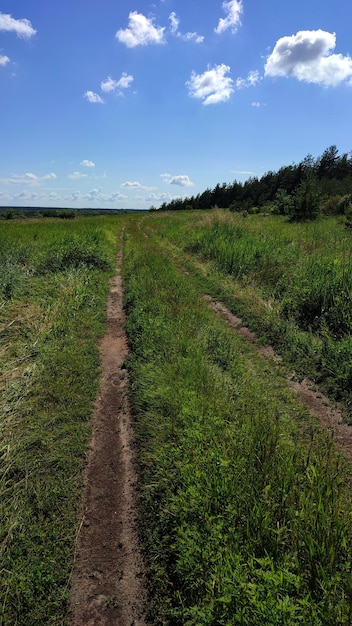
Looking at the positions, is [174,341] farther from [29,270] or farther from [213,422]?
[29,270]

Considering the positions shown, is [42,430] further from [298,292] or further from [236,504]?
[298,292]

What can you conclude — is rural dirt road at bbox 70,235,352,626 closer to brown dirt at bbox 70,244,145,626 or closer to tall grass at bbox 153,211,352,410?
brown dirt at bbox 70,244,145,626

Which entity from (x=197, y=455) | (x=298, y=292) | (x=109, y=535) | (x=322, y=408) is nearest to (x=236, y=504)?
(x=197, y=455)

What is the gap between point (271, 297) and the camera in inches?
373

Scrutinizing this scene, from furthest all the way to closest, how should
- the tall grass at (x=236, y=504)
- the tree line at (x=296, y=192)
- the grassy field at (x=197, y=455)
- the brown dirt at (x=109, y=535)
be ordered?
the tree line at (x=296, y=192)
the brown dirt at (x=109, y=535)
the grassy field at (x=197, y=455)
the tall grass at (x=236, y=504)

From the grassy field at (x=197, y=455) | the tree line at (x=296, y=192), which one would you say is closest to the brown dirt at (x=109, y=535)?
the grassy field at (x=197, y=455)

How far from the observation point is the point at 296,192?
24.4m

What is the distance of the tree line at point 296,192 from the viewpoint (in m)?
24.0

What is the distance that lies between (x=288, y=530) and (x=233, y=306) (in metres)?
6.93

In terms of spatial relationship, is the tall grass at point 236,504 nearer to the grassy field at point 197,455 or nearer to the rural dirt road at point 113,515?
the grassy field at point 197,455

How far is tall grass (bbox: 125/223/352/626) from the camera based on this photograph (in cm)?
223

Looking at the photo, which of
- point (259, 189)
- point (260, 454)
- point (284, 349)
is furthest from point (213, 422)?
point (259, 189)

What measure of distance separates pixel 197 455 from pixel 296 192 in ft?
80.9

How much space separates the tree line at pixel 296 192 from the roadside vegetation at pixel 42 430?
17793 mm
